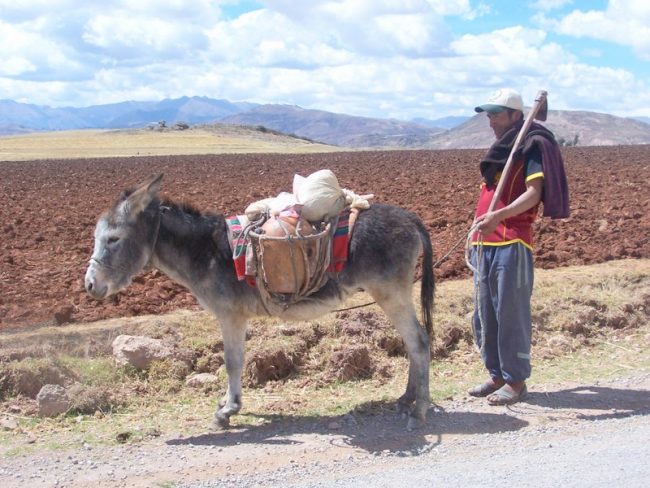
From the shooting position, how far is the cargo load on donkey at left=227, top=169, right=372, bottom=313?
5980mm

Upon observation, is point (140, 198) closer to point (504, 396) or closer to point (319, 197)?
point (319, 197)

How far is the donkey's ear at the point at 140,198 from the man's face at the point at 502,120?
2853mm

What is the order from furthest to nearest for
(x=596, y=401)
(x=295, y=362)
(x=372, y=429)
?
(x=295, y=362) < (x=596, y=401) < (x=372, y=429)

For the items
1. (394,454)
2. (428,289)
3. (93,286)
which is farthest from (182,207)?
(394,454)

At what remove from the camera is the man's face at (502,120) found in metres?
6.26

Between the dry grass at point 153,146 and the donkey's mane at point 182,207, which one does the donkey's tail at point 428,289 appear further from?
the dry grass at point 153,146

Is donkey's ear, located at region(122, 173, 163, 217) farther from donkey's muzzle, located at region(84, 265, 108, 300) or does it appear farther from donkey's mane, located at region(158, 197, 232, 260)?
donkey's muzzle, located at region(84, 265, 108, 300)

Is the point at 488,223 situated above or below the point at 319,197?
below

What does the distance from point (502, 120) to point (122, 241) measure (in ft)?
11.0

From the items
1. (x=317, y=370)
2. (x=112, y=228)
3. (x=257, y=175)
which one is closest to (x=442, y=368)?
(x=317, y=370)

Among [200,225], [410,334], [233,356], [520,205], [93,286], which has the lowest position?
[233,356]

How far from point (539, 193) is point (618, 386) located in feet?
7.17

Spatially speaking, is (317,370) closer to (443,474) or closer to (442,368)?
(442,368)

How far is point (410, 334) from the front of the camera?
6281 millimetres
